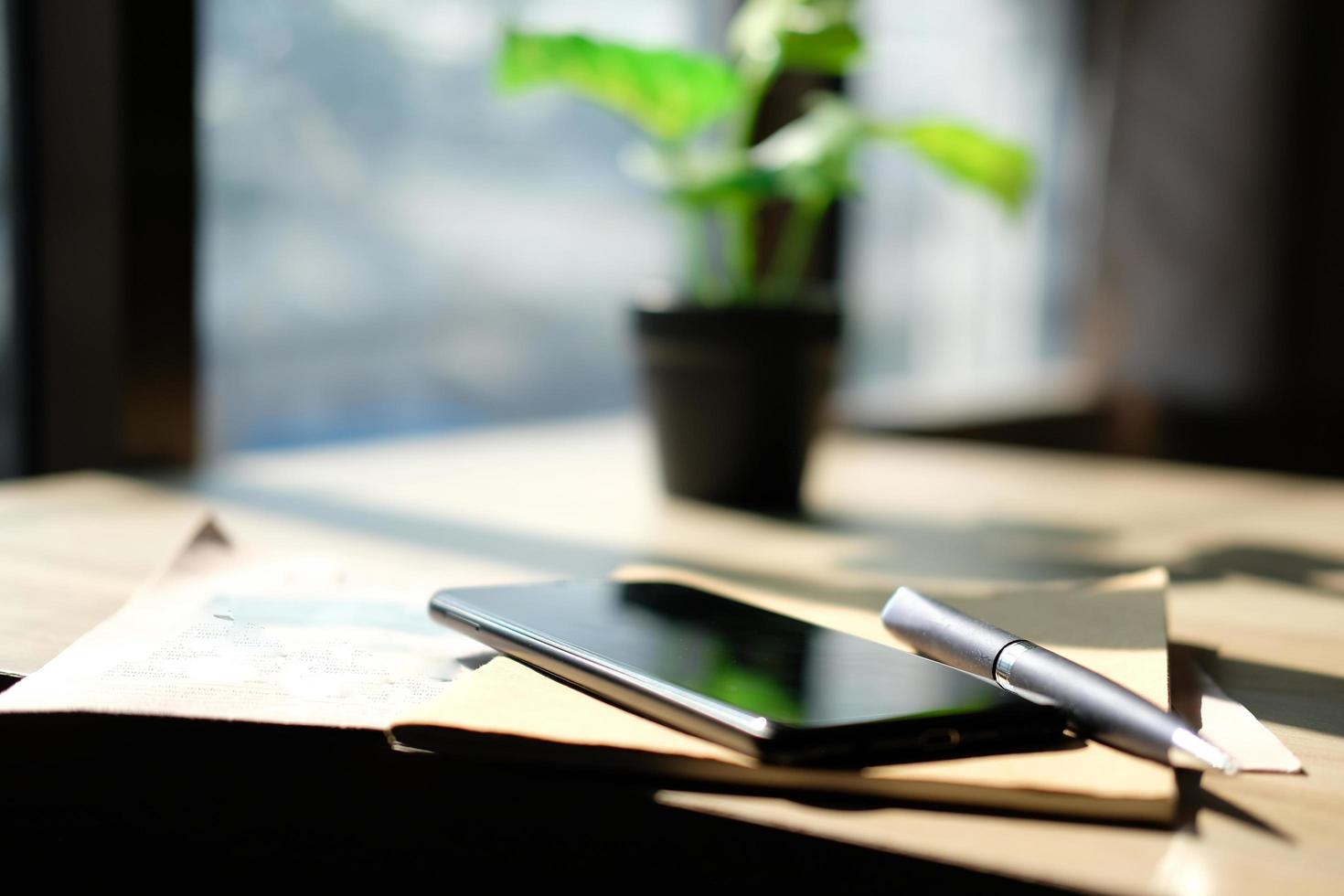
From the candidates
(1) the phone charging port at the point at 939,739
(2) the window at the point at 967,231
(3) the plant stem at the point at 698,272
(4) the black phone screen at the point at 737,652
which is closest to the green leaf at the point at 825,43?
(3) the plant stem at the point at 698,272

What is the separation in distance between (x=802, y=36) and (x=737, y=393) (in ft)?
0.81

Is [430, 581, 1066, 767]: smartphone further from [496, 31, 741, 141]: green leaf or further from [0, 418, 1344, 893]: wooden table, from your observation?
[496, 31, 741, 141]: green leaf

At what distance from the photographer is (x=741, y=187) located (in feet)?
2.77

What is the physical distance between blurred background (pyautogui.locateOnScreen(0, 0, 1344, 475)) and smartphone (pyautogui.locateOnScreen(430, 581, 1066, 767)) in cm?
55

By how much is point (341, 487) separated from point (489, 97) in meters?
0.64

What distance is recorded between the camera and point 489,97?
1.44 meters

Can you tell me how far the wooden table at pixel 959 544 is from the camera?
0.34m

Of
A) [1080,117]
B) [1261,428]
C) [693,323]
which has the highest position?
[1080,117]

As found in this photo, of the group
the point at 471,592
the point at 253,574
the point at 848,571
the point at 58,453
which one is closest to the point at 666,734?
the point at 471,592

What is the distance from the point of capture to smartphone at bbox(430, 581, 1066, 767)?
0.35 metres

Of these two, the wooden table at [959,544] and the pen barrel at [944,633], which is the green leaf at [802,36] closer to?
the wooden table at [959,544]

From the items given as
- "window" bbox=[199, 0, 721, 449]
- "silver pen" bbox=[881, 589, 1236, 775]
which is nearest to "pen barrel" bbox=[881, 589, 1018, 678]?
"silver pen" bbox=[881, 589, 1236, 775]

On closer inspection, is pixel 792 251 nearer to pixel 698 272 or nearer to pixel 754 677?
pixel 698 272

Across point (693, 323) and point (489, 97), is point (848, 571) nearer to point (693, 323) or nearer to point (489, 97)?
point (693, 323)
